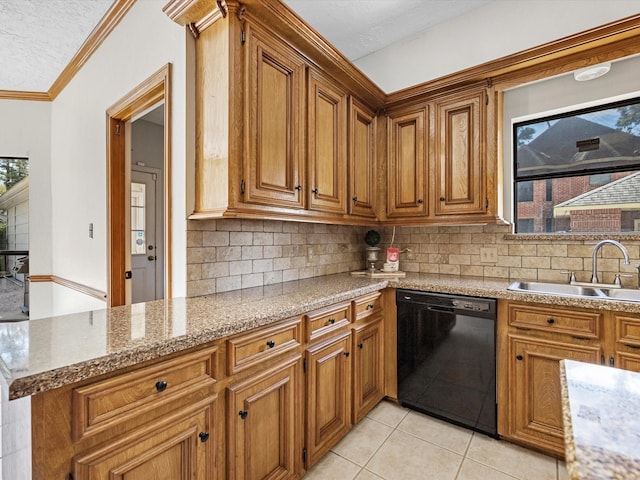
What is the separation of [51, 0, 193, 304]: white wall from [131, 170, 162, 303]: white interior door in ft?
3.12

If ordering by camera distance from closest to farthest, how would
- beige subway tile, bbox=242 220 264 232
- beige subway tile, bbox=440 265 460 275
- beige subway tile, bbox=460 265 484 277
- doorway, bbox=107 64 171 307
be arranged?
doorway, bbox=107 64 171 307
beige subway tile, bbox=242 220 264 232
beige subway tile, bbox=460 265 484 277
beige subway tile, bbox=440 265 460 275

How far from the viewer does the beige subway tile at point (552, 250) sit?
2371mm

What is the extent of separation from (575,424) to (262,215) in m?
1.50

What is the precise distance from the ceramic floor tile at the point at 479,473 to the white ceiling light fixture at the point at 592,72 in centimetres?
251

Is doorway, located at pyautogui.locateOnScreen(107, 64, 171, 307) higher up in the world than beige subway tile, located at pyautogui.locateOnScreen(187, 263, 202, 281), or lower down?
higher up

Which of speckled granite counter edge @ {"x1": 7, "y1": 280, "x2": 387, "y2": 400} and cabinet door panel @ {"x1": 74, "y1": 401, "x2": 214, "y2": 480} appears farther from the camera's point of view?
cabinet door panel @ {"x1": 74, "y1": 401, "x2": 214, "y2": 480}

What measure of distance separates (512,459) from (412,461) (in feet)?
1.89

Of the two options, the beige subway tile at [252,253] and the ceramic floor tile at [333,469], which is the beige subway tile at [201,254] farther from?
the ceramic floor tile at [333,469]

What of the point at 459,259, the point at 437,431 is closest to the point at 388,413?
the point at 437,431

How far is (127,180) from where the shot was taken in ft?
8.32

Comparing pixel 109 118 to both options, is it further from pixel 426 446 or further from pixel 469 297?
pixel 426 446

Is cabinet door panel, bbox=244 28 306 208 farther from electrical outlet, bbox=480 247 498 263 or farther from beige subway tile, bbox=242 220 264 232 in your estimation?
electrical outlet, bbox=480 247 498 263

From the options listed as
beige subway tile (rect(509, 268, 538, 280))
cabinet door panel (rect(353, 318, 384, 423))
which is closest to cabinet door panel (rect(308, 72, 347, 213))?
cabinet door panel (rect(353, 318, 384, 423))

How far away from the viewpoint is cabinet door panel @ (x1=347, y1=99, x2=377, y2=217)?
2.52m
